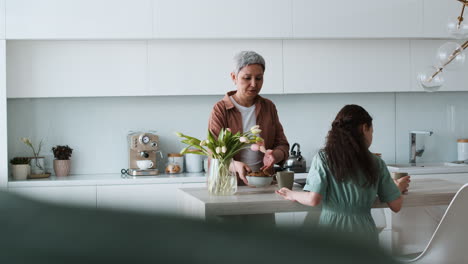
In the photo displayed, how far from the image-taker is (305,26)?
4340 mm

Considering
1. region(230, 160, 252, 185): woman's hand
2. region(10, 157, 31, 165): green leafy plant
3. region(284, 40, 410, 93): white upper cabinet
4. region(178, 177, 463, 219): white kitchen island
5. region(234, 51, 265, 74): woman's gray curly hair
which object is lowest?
region(178, 177, 463, 219): white kitchen island

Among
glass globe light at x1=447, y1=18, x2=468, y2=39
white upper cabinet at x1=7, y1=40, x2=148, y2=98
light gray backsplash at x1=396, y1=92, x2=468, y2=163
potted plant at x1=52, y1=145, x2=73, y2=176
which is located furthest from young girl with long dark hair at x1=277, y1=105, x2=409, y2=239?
light gray backsplash at x1=396, y1=92, x2=468, y2=163

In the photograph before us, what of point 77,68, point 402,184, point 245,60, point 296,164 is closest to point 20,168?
point 77,68

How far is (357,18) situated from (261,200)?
7.92 feet

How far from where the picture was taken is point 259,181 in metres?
2.72

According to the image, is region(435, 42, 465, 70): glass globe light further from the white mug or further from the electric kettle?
the white mug

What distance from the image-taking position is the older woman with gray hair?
9.38 ft

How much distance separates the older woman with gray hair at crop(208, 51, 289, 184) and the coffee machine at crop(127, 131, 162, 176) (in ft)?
4.94

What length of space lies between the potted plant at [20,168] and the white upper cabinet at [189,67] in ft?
3.33

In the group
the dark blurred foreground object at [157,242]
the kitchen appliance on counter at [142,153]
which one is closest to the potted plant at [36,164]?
the kitchen appliance on counter at [142,153]

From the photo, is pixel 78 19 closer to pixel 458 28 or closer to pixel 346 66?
pixel 346 66

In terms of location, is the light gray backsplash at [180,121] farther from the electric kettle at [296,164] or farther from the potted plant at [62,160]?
the electric kettle at [296,164]

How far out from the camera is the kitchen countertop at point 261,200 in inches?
91.5

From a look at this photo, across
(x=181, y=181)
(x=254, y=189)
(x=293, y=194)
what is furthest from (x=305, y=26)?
(x=293, y=194)
